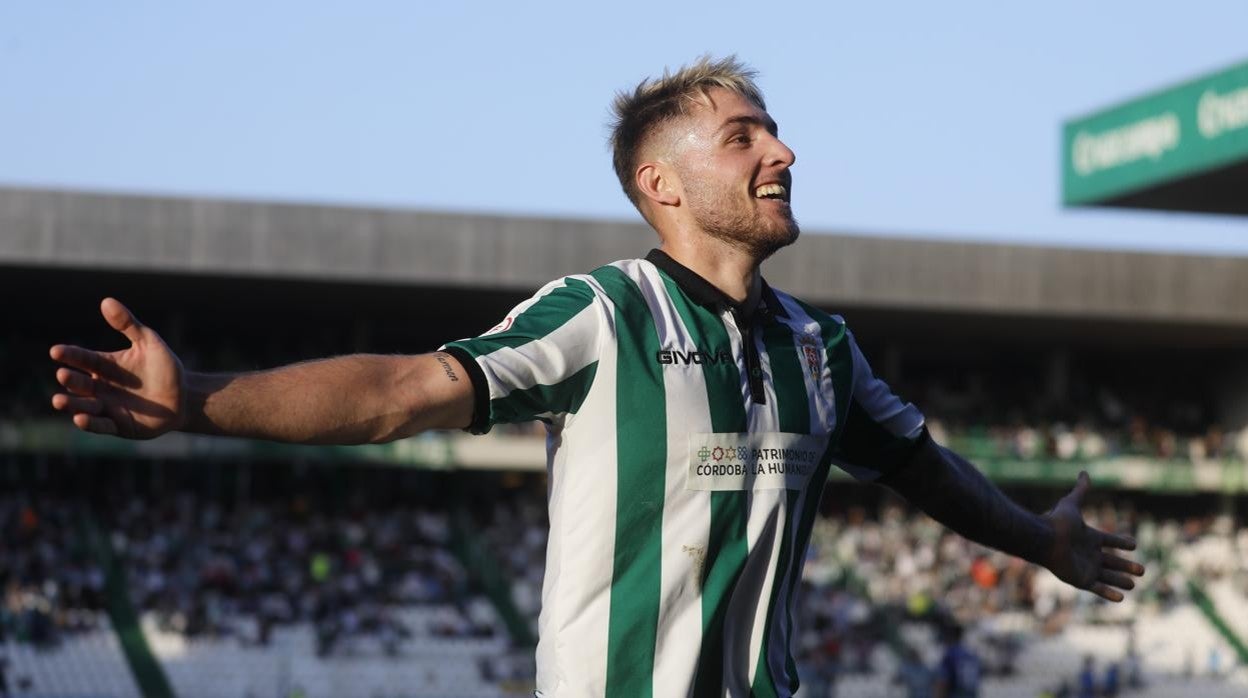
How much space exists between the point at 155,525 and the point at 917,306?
13.7 metres

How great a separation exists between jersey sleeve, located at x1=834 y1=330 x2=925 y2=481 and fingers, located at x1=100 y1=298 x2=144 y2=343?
173cm

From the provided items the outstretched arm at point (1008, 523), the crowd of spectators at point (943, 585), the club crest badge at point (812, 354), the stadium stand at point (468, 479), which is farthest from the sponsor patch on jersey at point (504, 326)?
the crowd of spectators at point (943, 585)

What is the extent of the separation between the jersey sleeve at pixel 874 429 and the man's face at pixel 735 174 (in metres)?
0.46

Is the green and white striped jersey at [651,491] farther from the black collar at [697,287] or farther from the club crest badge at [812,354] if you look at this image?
the club crest badge at [812,354]

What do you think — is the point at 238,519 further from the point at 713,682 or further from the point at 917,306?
the point at 713,682

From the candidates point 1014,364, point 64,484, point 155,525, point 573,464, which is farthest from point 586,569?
point 1014,364

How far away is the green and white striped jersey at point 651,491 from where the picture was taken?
3.32 m

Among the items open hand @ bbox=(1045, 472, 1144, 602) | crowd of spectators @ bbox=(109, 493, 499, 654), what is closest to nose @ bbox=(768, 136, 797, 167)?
open hand @ bbox=(1045, 472, 1144, 602)

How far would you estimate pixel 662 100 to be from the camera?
374 cm

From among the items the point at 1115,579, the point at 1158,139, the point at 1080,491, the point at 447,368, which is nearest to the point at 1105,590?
the point at 1115,579

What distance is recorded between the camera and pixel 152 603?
2525 cm

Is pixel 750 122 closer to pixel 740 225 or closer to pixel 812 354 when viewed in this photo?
pixel 740 225

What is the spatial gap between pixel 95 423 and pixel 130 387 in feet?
0.30

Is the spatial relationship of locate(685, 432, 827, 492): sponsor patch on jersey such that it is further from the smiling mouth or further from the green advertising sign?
the green advertising sign
